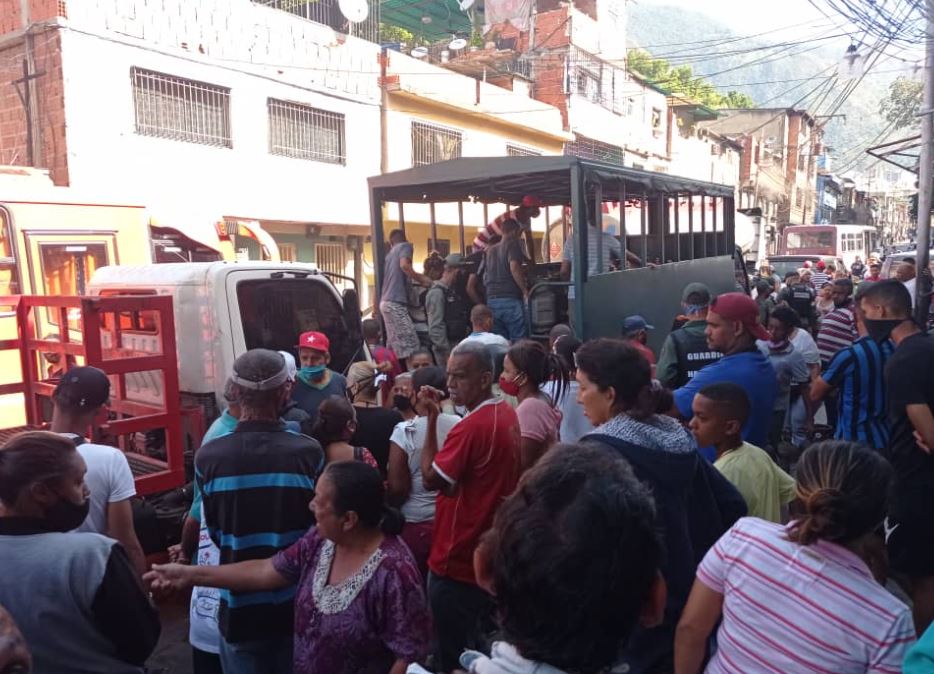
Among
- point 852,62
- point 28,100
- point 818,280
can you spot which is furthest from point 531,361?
point 818,280

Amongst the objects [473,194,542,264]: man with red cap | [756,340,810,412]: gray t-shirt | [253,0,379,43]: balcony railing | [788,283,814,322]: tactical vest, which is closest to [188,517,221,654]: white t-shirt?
[756,340,810,412]: gray t-shirt

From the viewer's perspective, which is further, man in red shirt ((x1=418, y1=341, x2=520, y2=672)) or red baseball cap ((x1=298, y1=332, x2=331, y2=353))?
red baseball cap ((x1=298, y1=332, x2=331, y2=353))

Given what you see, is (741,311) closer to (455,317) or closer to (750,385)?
(750,385)

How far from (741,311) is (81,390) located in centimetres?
298

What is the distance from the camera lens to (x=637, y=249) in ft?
34.2

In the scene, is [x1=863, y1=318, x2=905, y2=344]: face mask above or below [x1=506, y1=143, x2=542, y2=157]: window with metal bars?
below

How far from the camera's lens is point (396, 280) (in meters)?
7.92

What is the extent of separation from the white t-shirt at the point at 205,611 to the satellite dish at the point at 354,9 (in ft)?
50.2

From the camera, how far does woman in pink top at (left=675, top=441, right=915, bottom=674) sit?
5.24ft

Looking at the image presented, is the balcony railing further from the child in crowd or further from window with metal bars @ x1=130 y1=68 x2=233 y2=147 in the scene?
the child in crowd

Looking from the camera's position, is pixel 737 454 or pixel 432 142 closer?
pixel 737 454

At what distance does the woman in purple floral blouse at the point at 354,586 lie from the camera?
2045 mm

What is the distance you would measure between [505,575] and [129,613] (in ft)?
4.16

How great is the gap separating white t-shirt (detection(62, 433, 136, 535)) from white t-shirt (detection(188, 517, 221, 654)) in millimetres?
352
